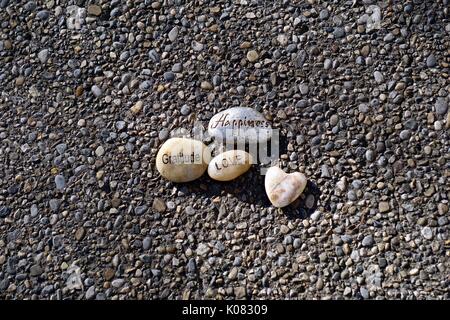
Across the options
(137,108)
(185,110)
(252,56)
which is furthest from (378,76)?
(137,108)

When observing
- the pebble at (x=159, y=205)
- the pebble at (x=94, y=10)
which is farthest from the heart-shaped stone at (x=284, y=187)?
the pebble at (x=94, y=10)

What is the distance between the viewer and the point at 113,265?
183 centimetres

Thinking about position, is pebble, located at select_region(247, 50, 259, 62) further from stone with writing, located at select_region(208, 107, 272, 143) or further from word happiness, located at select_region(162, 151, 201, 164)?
word happiness, located at select_region(162, 151, 201, 164)

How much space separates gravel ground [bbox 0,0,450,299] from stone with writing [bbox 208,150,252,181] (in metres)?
0.04

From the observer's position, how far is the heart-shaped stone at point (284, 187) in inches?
72.2

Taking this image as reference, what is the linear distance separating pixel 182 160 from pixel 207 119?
19cm

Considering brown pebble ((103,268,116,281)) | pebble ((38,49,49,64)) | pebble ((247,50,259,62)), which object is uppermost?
pebble ((38,49,49,64))

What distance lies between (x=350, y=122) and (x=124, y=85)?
0.77m

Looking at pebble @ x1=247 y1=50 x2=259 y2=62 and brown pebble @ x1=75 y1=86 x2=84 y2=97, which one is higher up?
pebble @ x1=247 y1=50 x2=259 y2=62

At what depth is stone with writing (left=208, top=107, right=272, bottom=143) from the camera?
194cm

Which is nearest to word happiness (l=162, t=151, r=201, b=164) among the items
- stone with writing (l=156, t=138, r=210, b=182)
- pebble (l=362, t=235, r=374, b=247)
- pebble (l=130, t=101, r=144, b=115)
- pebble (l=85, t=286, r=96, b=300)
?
stone with writing (l=156, t=138, r=210, b=182)

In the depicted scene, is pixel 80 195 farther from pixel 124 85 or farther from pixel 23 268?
pixel 124 85

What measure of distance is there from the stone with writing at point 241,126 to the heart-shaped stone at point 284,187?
0.50ft
